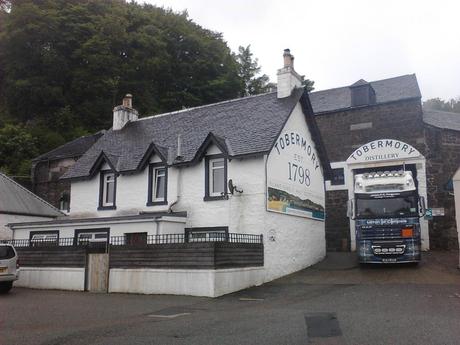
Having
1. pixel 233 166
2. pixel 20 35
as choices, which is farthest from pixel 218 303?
pixel 20 35

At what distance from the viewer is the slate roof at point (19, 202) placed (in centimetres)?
2918

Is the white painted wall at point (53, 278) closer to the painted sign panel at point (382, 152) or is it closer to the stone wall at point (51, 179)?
the stone wall at point (51, 179)

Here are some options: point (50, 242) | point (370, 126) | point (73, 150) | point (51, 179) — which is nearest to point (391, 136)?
point (370, 126)

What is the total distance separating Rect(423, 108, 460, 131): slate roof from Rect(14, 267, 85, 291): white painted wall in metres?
21.5

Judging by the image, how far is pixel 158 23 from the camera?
57250mm

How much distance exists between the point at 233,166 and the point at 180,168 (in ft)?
9.62

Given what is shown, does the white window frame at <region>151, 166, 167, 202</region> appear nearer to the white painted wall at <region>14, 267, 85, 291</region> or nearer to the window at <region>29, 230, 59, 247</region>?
the window at <region>29, 230, 59, 247</region>

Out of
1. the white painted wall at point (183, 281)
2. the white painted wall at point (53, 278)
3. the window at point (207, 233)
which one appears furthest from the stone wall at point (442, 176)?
the white painted wall at point (53, 278)

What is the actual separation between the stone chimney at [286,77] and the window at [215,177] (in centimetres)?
485

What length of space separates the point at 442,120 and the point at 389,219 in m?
13.3

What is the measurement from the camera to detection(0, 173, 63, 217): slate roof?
2918cm

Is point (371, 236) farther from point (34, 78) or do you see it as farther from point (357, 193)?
point (34, 78)

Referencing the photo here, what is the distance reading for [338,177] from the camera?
31.9 m

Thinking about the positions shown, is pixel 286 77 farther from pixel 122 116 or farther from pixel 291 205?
pixel 122 116
